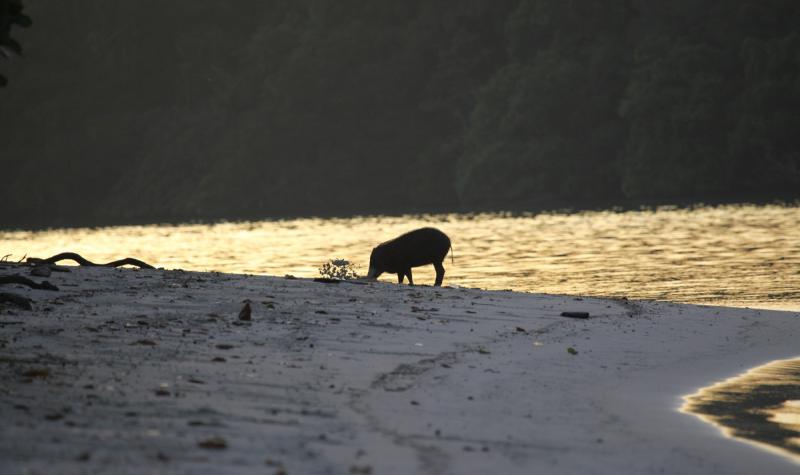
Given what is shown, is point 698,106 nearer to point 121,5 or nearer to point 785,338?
point 785,338

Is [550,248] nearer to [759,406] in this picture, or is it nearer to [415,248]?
[415,248]

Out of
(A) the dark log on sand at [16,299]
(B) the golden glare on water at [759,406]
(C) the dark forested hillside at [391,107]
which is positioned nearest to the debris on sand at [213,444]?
(B) the golden glare on water at [759,406]

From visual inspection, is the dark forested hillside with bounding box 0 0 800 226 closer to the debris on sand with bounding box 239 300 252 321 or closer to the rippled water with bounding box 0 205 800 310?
the rippled water with bounding box 0 205 800 310

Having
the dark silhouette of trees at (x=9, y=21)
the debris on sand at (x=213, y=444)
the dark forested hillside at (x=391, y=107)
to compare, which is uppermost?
the dark forested hillside at (x=391, y=107)

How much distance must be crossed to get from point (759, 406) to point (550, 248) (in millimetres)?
29910

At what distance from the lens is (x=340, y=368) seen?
40.4 feet

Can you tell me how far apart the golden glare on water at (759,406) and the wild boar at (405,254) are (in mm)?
10907

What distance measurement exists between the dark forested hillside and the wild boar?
51239 mm

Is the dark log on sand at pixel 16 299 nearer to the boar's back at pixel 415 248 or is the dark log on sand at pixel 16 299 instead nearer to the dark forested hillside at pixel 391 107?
the boar's back at pixel 415 248

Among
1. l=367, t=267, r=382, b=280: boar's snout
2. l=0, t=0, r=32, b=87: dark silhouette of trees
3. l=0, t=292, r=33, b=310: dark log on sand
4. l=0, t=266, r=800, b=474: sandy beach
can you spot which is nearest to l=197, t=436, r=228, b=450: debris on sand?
l=0, t=266, r=800, b=474: sandy beach

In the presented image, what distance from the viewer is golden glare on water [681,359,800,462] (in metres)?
10.9

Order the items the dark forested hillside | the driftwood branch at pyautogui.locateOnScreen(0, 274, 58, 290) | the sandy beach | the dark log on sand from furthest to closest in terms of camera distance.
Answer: the dark forested hillside < the driftwood branch at pyautogui.locateOnScreen(0, 274, 58, 290) < the dark log on sand < the sandy beach

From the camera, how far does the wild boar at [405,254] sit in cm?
2477

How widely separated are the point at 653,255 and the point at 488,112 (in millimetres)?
64519
